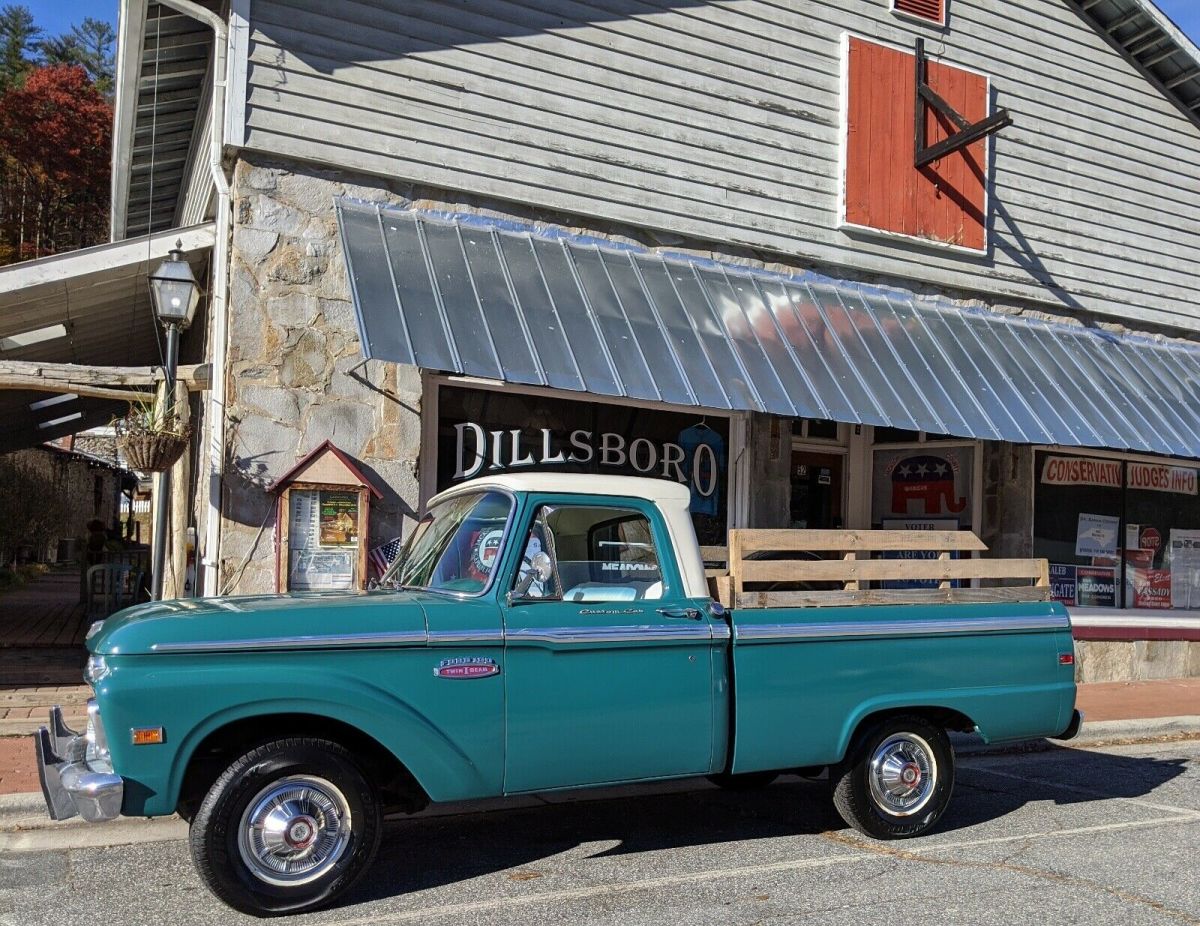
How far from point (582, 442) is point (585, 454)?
0.36ft

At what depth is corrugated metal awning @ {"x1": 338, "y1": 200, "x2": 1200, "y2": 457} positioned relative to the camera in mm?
8398

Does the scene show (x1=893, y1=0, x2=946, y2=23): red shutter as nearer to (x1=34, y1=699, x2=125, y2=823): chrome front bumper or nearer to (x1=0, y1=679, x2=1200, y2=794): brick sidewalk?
(x1=0, y1=679, x2=1200, y2=794): brick sidewalk

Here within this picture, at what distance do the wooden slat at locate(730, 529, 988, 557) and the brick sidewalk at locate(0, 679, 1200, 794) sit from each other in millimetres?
4140

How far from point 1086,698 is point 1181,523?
3977 millimetres

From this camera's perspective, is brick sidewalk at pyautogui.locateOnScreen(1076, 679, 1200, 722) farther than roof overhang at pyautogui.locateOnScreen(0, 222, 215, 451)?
Yes

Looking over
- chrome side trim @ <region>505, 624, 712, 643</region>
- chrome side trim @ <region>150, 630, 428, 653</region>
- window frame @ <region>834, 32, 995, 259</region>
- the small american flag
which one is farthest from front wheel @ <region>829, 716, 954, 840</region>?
window frame @ <region>834, 32, 995, 259</region>

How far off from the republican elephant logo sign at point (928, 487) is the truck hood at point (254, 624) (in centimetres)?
884

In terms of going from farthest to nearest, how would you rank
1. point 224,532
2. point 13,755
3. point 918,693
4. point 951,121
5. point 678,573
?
point 951,121 → point 224,532 → point 13,755 → point 918,693 → point 678,573

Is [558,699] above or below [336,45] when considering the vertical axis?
below

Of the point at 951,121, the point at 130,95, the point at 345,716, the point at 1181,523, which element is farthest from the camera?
the point at 1181,523

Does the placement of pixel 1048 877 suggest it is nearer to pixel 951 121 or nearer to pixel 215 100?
pixel 215 100

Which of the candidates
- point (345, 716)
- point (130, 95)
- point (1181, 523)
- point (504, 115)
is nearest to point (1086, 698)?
point (1181, 523)

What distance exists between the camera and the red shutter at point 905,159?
37.7ft

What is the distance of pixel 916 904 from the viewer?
4883 millimetres
